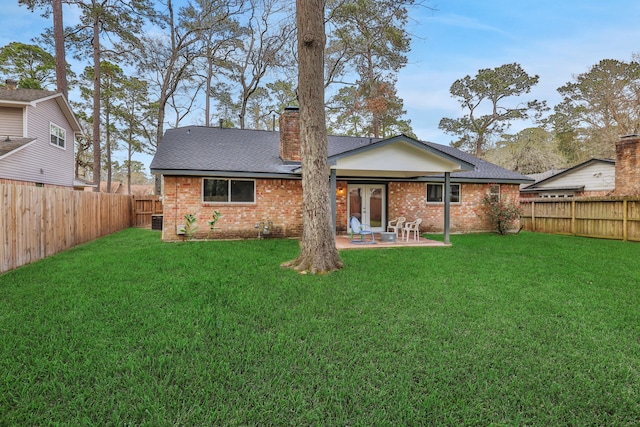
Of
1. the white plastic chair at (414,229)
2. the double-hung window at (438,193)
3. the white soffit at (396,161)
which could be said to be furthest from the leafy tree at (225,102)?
the white plastic chair at (414,229)

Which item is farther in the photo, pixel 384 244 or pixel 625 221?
pixel 625 221

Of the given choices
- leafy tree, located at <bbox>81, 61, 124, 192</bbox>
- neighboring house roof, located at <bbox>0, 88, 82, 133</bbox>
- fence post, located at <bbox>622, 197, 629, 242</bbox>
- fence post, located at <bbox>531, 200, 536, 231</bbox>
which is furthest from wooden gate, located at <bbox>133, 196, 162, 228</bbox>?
fence post, located at <bbox>622, 197, 629, 242</bbox>

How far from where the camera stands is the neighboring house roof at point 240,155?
32.5ft

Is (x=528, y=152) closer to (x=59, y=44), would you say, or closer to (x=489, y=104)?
(x=489, y=104)

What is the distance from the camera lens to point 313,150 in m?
6.41

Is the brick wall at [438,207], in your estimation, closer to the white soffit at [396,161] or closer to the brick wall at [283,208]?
the brick wall at [283,208]

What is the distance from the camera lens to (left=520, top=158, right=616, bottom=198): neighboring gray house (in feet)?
55.0

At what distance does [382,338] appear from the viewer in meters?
3.43

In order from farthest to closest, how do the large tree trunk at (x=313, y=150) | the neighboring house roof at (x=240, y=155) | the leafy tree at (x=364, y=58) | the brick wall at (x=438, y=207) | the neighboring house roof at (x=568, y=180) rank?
the neighboring house roof at (x=568, y=180) → the leafy tree at (x=364, y=58) → the brick wall at (x=438, y=207) → the neighboring house roof at (x=240, y=155) → the large tree trunk at (x=313, y=150)

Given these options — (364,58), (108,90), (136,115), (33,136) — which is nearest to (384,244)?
(364,58)

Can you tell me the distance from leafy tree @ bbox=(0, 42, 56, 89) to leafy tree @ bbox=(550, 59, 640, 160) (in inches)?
1451

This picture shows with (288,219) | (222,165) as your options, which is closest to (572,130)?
(288,219)

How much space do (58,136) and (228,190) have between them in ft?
35.4

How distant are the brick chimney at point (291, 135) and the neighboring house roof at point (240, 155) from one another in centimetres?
33
